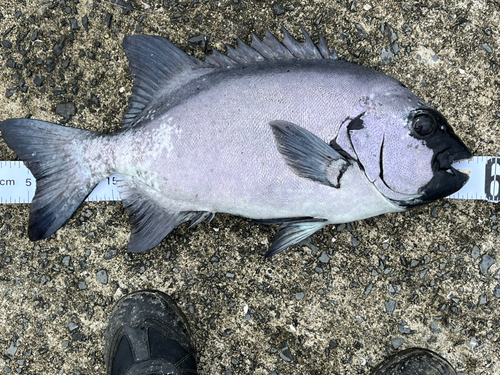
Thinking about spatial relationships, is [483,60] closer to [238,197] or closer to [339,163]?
[339,163]

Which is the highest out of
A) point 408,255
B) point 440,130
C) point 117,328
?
point 440,130

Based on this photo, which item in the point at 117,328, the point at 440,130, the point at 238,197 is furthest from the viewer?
the point at 117,328

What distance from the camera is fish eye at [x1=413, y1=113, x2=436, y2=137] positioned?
1793mm

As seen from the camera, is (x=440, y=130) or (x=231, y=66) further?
(x=231, y=66)

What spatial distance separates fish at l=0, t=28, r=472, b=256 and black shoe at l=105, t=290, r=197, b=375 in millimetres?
506

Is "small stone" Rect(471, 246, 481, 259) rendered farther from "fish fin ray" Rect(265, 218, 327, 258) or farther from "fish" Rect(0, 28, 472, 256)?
"fish fin ray" Rect(265, 218, 327, 258)

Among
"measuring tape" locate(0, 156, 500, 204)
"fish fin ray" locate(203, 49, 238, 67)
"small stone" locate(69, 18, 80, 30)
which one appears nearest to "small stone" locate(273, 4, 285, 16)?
"fish fin ray" locate(203, 49, 238, 67)

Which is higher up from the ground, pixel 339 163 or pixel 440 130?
pixel 440 130

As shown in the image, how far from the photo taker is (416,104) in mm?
1871

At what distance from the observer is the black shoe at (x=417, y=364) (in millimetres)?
2293

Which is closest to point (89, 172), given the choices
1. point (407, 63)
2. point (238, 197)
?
point (238, 197)

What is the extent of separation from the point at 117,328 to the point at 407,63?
2.49 meters

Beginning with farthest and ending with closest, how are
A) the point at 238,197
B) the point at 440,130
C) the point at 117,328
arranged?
the point at 117,328 → the point at 238,197 → the point at 440,130

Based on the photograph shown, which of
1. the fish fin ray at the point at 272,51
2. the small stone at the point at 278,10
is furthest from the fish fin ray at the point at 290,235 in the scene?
the small stone at the point at 278,10
